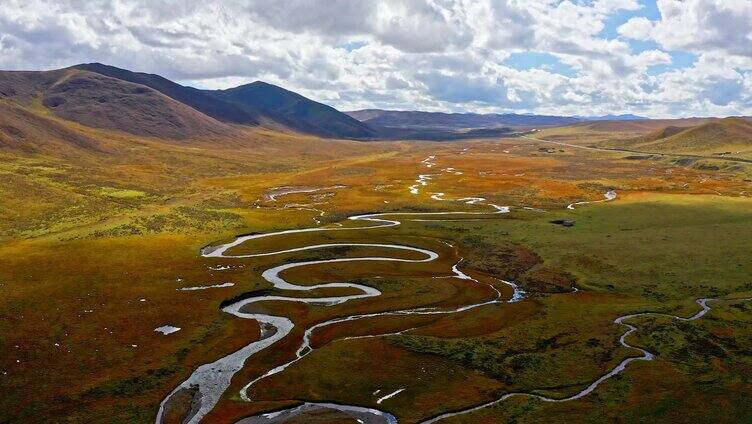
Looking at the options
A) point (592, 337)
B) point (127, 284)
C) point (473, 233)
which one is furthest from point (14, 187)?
point (592, 337)

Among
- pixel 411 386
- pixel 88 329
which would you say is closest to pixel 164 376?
pixel 88 329

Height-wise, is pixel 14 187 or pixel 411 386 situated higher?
pixel 14 187

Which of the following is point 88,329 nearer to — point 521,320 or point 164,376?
point 164,376

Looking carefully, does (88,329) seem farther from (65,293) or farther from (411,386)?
(411,386)

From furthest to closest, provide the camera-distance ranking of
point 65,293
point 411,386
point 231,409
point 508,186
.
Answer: point 508,186
point 65,293
point 411,386
point 231,409

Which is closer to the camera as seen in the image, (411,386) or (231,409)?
(231,409)

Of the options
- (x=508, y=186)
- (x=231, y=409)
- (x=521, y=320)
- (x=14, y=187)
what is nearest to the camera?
(x=231, y=409)
